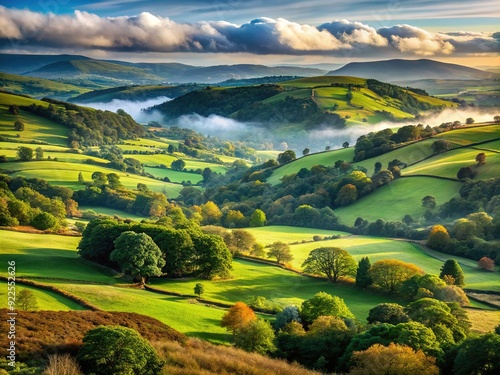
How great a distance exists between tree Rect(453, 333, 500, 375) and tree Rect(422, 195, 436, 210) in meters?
54.0

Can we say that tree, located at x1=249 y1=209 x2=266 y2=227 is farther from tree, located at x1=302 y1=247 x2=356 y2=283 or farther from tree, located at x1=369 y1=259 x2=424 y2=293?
tree, located at x1=369 y1=259 x2=424 y2=293

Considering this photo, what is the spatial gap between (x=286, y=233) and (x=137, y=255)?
3848 cm

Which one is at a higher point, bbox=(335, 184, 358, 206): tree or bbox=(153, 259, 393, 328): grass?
bbox=(335, 184, 358, 206): tree

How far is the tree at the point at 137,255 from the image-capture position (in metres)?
48.2

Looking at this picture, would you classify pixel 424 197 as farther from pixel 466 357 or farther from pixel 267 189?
pixel 466 357

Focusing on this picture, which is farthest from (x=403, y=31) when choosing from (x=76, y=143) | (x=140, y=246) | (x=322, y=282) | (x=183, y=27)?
(x=76, y=143)

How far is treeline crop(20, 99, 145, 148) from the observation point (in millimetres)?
146625

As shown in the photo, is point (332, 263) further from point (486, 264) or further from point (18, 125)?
point (18, 125)

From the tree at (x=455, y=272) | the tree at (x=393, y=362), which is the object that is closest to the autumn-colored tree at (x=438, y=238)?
the tree at (x=455, y=272)

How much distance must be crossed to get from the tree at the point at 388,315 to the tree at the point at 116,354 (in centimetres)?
2062

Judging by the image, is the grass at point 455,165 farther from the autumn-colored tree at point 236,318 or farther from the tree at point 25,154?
the tree at point 25,154

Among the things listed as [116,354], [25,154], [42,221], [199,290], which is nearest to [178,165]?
[25,154]

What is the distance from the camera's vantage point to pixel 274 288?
5206 cm

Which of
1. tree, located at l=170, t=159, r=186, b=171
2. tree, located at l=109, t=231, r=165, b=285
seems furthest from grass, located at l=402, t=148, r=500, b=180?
tree, located at l=170, t=159, r=186, b=171
